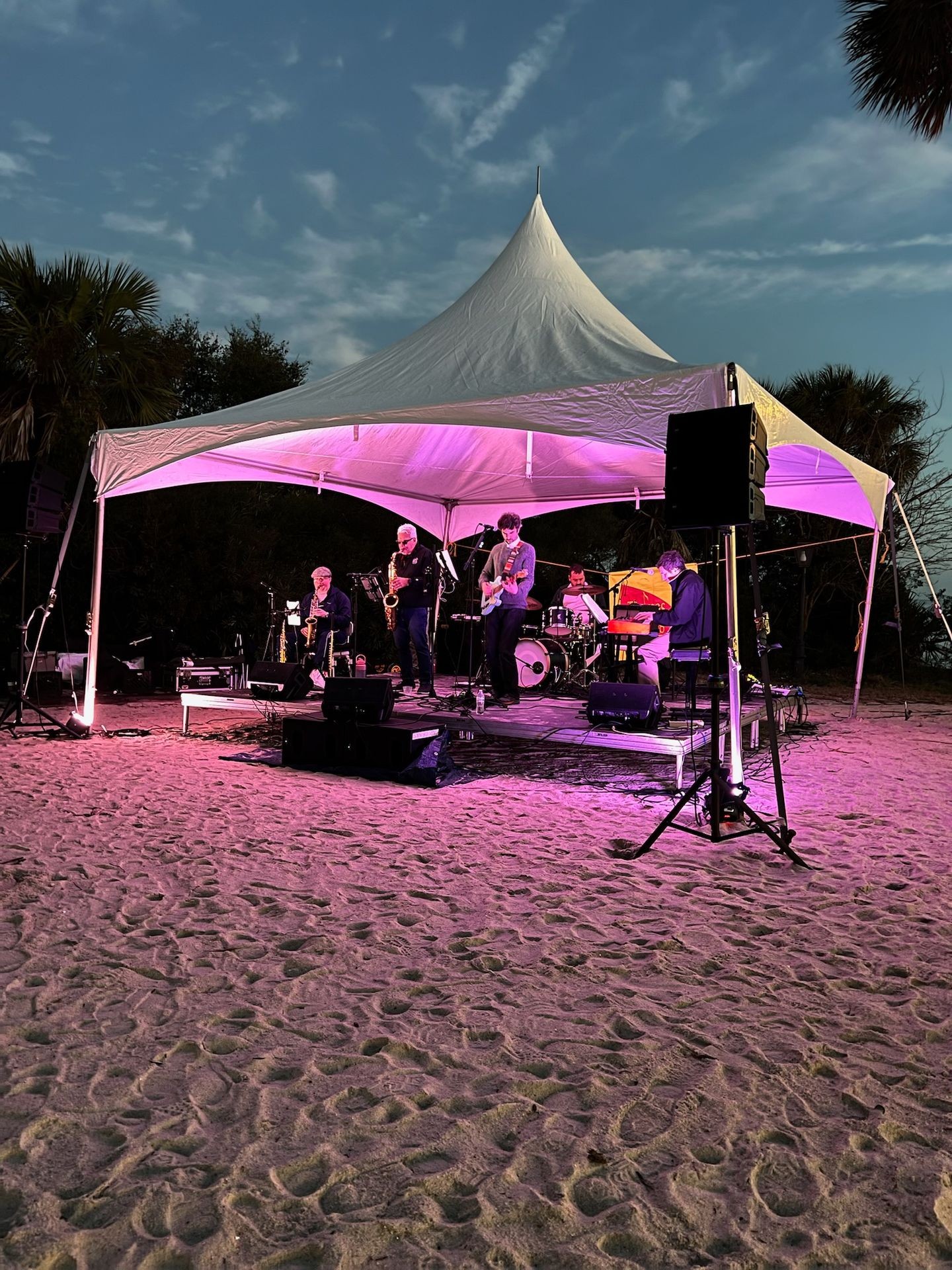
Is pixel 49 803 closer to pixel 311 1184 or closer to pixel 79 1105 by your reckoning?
pixel 79 1105

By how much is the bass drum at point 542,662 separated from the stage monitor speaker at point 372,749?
3.98 metres

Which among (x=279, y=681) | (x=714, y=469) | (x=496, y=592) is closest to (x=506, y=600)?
(x=496, y=592)

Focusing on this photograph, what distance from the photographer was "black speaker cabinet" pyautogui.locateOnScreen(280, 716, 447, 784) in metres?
6.53

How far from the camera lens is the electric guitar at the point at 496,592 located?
8.05 metres

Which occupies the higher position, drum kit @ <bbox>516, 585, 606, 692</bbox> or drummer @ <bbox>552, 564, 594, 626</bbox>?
drummer @ <bbox>552, 564, 594, 626</bbox>

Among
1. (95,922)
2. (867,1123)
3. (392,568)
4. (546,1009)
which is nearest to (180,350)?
(392,568)

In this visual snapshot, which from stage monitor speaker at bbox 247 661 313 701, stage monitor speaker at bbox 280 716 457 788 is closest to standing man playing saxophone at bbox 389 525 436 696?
stage monitor speaker at bbox 247 661 313 701

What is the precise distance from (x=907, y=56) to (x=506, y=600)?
7.24 meters

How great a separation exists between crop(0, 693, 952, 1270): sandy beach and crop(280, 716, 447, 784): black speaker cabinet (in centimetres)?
149

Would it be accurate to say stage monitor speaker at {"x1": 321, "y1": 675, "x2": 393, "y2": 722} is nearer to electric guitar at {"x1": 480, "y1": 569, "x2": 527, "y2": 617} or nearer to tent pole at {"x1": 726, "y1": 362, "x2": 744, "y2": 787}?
electric guitar at {"x1": 480, "y1": 569, "x2": 527, "y2": 617}

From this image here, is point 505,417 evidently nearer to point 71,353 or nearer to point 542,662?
point 542,662

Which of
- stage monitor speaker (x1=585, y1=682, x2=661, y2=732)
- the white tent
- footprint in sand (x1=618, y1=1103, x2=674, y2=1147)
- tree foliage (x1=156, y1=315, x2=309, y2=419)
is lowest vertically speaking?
footprint in sand (x1=618, y1=1103, x2=674, y2=1147)

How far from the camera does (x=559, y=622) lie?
10.4 m

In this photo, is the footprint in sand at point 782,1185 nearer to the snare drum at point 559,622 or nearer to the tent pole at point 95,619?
the tent pole at point 95,619
